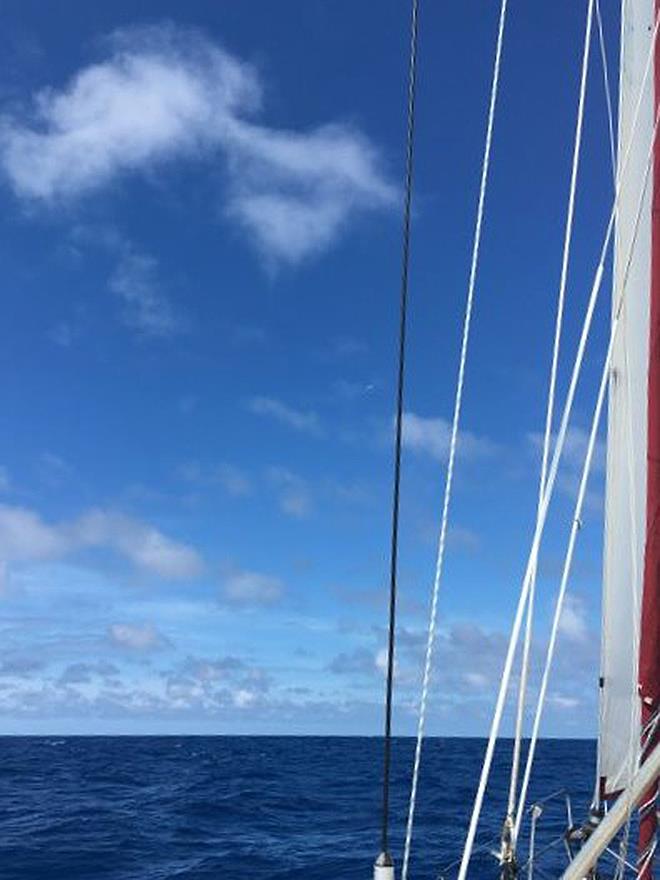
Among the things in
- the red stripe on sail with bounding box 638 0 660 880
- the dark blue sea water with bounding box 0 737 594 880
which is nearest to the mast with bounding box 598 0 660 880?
the red stripe on sail with bounding box 638 0 660 880

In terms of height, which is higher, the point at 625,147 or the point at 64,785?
the point at 625,147

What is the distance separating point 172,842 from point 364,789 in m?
19.6

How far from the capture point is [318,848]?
2484 centimetres

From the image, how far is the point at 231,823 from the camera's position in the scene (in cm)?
3011

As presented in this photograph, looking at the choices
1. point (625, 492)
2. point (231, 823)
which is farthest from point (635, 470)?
point (231, 823)

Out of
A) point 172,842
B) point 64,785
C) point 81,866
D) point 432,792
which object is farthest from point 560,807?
point 64,785

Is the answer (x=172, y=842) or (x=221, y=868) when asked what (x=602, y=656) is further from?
(x=172, y=842)

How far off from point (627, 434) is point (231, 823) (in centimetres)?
2621

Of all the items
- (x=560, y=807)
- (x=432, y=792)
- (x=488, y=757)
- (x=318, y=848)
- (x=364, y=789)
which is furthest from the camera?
(x=364, y=789)

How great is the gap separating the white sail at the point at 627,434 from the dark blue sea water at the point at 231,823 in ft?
41.8

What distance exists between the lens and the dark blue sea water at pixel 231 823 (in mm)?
21875

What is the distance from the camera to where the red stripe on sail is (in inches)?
243

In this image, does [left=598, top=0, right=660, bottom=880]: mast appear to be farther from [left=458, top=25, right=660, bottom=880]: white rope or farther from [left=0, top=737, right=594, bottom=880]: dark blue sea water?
[left=0, top=737, right=594, bottom=880]: dark blue sea water

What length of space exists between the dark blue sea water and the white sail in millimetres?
12753
